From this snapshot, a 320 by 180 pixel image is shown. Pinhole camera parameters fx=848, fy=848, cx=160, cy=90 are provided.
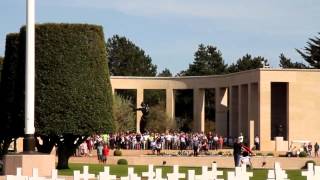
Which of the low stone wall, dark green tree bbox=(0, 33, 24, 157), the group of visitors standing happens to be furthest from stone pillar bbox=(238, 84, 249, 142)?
dark green tree bbox=(0, 33, 24, 157)

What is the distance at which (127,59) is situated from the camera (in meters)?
121

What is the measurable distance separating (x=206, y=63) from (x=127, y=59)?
14148 mm

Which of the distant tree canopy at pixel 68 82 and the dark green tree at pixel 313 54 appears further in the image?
the dark green tree at pixel 313 54

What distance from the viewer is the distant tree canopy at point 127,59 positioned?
11950 cm

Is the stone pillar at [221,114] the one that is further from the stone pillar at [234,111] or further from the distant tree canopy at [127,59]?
the distant tree canopy at [127,59]

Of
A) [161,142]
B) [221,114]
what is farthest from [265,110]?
[221,114]

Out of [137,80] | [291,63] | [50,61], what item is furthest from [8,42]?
[291,63]

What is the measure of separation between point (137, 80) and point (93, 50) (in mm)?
46602

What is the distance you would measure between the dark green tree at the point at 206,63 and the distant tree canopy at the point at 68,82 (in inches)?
2915

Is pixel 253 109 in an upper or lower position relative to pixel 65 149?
upper

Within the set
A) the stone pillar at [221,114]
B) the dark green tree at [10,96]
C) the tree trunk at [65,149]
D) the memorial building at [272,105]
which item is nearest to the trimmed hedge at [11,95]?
the dark green tree at [10,96]

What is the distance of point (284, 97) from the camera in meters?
71.1

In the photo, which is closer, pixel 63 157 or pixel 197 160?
pixel 63 157

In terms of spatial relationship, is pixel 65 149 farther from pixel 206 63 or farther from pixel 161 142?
pixel 206 63
